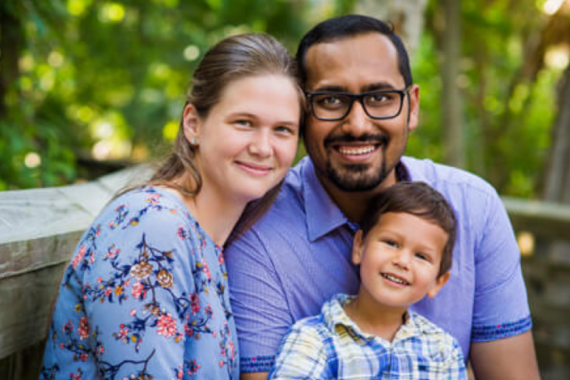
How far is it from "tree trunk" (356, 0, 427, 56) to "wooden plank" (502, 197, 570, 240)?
1536mm

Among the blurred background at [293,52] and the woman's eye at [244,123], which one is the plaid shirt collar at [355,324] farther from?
the blurred background at [293,52]

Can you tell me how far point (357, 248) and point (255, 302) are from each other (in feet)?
1.37

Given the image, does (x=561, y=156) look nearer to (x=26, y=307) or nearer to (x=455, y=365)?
(x=455, y=365)

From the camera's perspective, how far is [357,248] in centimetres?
212

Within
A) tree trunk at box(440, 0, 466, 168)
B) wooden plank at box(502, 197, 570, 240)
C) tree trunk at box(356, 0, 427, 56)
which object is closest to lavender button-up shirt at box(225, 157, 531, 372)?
tree trunk at box(356, 0, 427, 56)

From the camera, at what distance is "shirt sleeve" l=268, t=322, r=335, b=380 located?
184 centimetres

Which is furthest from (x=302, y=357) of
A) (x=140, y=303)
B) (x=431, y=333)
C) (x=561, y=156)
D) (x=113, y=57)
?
(x=113, y=57)

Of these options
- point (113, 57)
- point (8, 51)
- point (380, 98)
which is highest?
point (113, 57)

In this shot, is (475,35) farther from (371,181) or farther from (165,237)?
(165,237)

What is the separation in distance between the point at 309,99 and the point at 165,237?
836mm

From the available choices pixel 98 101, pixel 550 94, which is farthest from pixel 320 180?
pixel 550 94

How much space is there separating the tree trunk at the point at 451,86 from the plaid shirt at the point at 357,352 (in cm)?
330

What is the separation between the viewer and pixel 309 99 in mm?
2115

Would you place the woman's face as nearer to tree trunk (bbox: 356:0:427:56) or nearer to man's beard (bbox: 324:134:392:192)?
man's beard (bbox: 324:134:392:192)
